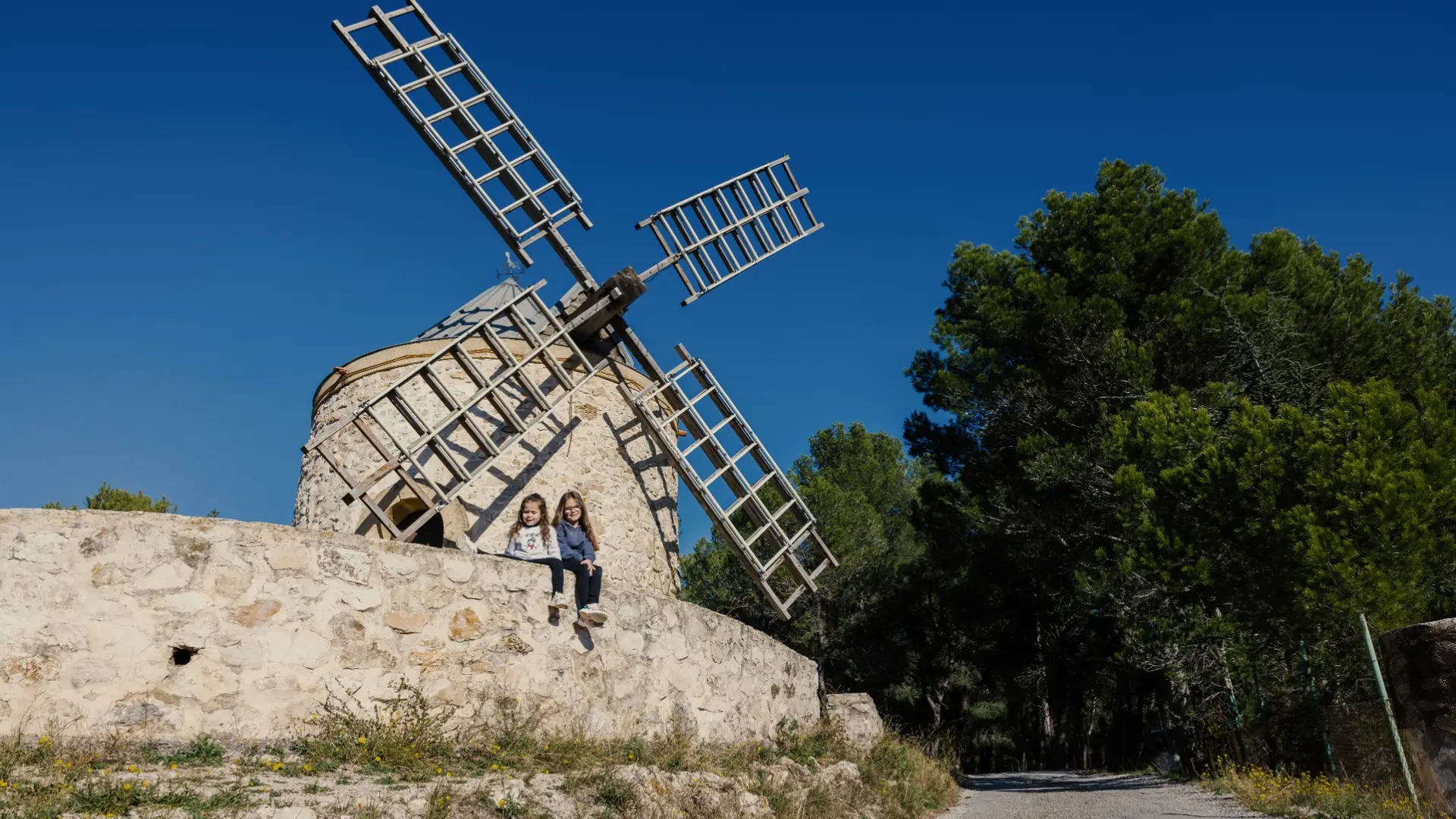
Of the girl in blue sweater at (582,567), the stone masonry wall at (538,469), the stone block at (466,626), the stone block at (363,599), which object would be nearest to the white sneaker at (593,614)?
the girl in blue sweater at (582,567)

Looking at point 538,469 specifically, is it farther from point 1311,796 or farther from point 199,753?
point 1311,796

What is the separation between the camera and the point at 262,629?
501cm

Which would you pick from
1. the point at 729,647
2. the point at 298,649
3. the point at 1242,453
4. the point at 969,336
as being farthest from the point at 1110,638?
the point at 298,649

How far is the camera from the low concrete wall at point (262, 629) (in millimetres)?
4555

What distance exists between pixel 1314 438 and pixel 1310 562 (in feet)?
4.32

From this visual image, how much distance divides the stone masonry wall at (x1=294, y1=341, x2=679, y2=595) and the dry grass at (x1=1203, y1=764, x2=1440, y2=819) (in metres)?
5.83

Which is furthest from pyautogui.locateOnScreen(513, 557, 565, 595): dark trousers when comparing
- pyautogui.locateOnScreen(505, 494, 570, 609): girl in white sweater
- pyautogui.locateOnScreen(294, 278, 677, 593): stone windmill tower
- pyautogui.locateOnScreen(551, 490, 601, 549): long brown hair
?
pyautogui.locateOnScreen(294, 278, 677, 593): stone windmill tower

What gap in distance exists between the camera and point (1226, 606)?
35.1 ft

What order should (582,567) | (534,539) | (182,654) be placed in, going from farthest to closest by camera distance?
(534,539) < (582,567) < (182,654)

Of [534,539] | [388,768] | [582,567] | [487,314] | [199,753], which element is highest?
[487,314]

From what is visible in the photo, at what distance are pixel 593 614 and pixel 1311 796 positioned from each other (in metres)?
5.77

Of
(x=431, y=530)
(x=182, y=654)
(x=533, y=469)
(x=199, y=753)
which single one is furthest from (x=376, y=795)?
(x=431, y=530)

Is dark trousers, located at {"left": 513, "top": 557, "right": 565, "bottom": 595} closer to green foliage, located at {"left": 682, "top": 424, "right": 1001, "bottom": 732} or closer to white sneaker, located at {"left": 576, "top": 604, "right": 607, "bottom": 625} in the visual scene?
white sneaker, located at {"left": 576, "top": 604, "right": 607, "bottom": 625}

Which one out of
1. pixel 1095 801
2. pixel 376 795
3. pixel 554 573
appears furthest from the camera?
pixel 1095 801
